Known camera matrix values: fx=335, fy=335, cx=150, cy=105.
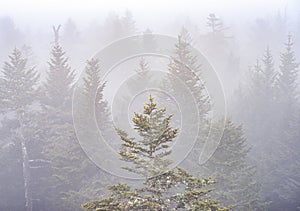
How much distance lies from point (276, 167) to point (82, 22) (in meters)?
141

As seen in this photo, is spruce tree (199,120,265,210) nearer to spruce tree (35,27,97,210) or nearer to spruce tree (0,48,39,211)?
spruce tree (35,27,97,210)

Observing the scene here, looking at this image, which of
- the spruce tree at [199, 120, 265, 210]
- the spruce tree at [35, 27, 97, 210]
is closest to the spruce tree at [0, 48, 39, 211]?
the spruce tree at [35, 27, 97, 210]

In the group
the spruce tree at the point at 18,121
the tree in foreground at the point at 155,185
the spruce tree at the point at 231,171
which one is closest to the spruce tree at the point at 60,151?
the spruce tree at the point at 18,121

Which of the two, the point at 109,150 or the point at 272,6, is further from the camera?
the point at 272,6

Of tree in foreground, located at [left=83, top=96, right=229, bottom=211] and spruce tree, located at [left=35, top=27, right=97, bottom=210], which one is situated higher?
spruce tree, located at [left=35, top=27, right=97, bottom=210]

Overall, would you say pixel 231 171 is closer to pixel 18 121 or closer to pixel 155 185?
pixel 155 185

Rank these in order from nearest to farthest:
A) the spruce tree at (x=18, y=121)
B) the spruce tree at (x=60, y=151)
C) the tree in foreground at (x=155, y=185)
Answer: the tree in foreground at (x=155, y=185), the spruce tree at (x=60, y=151), the spruce tree at (x=18, y=121)

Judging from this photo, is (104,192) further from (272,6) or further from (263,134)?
(272,6)

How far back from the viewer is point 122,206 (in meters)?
10.8

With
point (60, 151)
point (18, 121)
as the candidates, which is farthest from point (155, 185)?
point (18, 121)

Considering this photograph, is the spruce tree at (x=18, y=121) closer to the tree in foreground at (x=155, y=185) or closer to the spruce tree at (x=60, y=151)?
the spruce tree at (x=60, y=151)

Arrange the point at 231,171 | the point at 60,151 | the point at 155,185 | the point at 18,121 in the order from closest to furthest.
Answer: the point at 155,185
the point at 231,171
the point at 60,151
the point at 18,121

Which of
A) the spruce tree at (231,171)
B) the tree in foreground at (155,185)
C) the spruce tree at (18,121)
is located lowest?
the tree in foreground at (155,185)

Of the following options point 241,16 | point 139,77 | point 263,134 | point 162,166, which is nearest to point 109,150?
point 139,77
